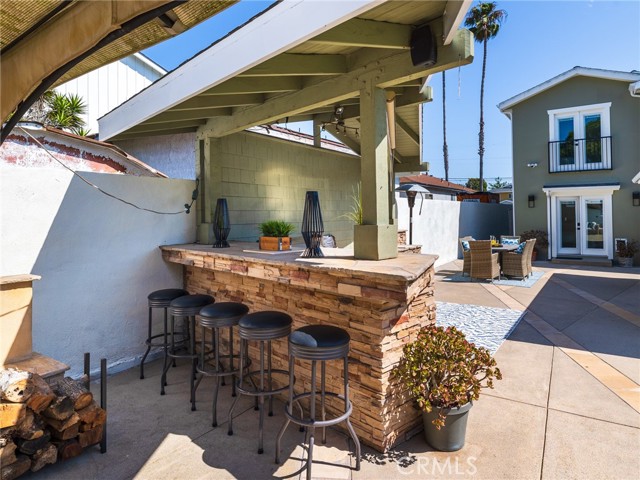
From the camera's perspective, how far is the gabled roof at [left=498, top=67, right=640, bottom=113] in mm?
10508

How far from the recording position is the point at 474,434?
2.72 m

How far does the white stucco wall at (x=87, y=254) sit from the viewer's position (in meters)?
3.43

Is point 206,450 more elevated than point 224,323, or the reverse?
point 224,323

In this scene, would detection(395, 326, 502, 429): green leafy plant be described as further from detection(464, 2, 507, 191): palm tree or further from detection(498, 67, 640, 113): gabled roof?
detection(464, 2, 507, 191): palm tree

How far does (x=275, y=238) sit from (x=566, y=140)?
39.8 ft

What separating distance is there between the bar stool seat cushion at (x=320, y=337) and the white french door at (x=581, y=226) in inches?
490

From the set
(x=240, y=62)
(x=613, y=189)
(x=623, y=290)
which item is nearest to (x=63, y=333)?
(x=240, y=62)

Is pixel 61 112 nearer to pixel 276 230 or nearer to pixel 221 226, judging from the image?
pixel 221 226

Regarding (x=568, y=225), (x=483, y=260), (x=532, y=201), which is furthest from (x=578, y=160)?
(x=483, y=260)

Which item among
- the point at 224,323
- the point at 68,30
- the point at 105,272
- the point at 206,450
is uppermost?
the point at 68,30

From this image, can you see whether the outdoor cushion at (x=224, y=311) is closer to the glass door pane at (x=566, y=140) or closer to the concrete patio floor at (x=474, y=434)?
the concrete patio floor at (x=474, y=434)

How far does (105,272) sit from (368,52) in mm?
3560

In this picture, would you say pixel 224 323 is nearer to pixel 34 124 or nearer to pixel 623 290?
pixel 34 124

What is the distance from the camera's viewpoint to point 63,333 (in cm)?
368
